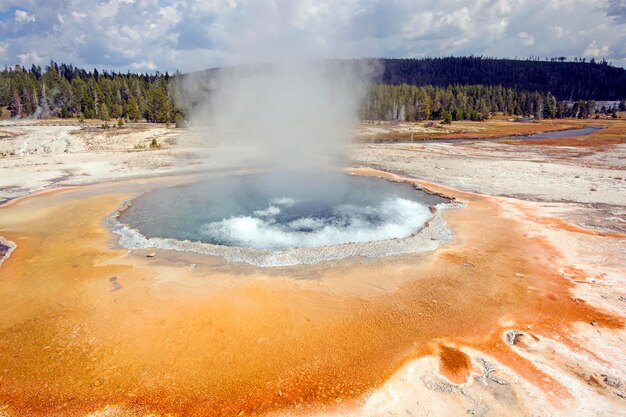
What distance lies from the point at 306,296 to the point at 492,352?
2.88 m

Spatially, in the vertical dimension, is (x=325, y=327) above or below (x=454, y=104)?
below

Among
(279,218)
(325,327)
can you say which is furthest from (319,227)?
(325,327)

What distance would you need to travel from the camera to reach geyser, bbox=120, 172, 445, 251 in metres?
9.30

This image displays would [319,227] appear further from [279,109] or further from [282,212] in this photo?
[279,109]

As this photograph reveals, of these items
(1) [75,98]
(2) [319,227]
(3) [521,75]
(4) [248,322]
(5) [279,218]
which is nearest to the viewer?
(4) [248,322]

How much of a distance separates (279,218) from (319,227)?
1.38 m

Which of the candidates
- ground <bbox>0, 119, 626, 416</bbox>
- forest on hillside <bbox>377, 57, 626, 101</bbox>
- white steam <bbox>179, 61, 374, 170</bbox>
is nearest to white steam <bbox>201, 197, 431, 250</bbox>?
ground <bbox>0, 119, 626, 416</bbox>

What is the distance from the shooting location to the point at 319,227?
9.92 metres

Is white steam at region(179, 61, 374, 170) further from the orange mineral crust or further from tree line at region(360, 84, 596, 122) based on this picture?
tree line at region(360, 84, 596, 122)

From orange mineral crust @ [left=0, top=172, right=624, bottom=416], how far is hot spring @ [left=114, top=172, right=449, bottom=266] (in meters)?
0.62

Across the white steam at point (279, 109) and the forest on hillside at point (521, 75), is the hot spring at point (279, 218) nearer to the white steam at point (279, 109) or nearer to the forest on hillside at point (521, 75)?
the white steam at point (279, 109)

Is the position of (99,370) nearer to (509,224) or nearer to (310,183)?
(509,224)

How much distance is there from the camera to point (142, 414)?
406 centimetres

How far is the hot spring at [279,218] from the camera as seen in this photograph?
8.38m
